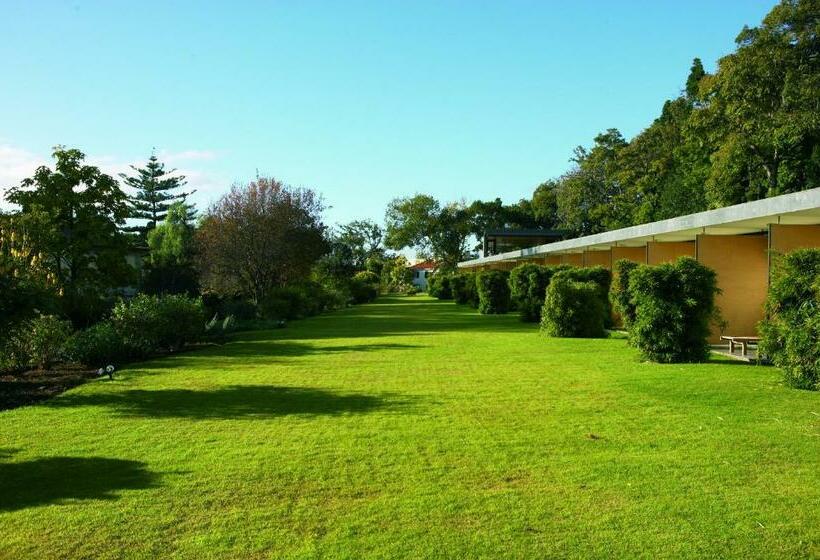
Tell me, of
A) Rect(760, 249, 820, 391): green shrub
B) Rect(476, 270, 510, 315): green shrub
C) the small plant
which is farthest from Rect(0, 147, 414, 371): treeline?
Rect(760, 249, 820, 391): green shrub

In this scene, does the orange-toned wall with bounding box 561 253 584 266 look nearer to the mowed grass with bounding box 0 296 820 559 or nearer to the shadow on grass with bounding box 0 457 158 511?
the mowed grass with bounding box 0 296 820 559

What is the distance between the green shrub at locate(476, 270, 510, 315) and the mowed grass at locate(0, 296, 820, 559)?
2159 cm

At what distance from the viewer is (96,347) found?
13.7m

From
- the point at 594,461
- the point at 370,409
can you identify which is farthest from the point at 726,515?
the point at 370,409

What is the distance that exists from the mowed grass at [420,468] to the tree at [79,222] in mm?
8146

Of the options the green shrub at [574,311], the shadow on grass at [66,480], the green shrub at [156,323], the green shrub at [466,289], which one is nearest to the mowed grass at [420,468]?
the shadow on grass at [66,480]

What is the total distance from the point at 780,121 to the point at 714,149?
824cm

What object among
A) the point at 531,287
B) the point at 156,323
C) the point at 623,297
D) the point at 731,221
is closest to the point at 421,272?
the point at 531,287

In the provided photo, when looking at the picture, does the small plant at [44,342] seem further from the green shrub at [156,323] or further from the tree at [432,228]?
the tree at [432,228]

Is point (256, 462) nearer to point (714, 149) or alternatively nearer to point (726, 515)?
point (726, 515)

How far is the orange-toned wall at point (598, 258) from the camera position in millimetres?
26234

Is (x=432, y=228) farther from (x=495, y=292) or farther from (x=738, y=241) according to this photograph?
(x=738, y=241)

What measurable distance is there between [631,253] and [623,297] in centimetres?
1032

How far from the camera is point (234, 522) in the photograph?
15.6 feet
